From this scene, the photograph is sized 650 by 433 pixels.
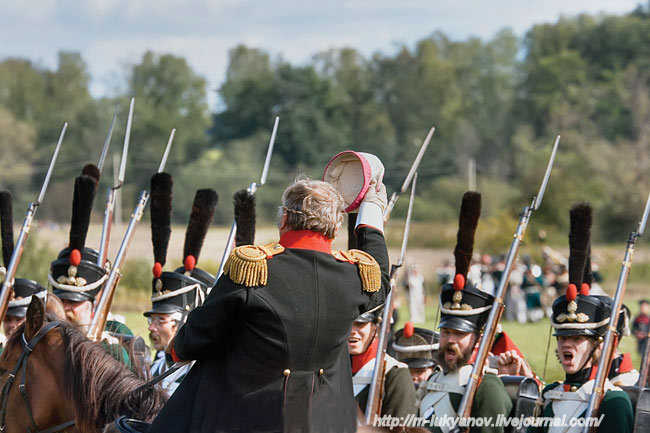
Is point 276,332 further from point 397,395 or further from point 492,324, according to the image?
point 492,324

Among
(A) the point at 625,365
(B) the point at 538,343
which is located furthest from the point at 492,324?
(B) the point at 538,343

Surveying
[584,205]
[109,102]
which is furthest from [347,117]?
[584,205]

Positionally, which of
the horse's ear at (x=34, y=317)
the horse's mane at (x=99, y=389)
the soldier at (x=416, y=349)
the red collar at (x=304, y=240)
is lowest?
the soldier at (x=416, y=349)

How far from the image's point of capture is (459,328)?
664 cm

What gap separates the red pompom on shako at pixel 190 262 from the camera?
7.60 metres

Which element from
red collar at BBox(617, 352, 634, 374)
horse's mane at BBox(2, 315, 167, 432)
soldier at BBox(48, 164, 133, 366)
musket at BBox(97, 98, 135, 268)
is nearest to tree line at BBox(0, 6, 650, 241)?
musket at BBox(97, 98, 135, 268)

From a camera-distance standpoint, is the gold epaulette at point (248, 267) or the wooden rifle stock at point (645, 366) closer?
the gold epaulette at point (248, 267)

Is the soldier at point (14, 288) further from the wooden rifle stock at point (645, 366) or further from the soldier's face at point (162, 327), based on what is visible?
the wooden rifle stock at point (645, 366)

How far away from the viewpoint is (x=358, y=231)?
4062 millimetres

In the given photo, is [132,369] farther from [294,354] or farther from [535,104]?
[535,104]

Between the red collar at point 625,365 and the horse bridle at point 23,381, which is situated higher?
the horse bridle at point 23,381

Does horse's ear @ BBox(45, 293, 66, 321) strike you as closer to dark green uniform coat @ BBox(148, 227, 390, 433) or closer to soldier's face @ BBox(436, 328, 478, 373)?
dark green uniform coat @ BBox(148, 227, 390, 433)

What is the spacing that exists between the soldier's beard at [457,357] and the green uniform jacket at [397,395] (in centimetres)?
53

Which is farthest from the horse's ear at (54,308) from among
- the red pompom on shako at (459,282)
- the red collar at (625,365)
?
the red collar at (625,365)
